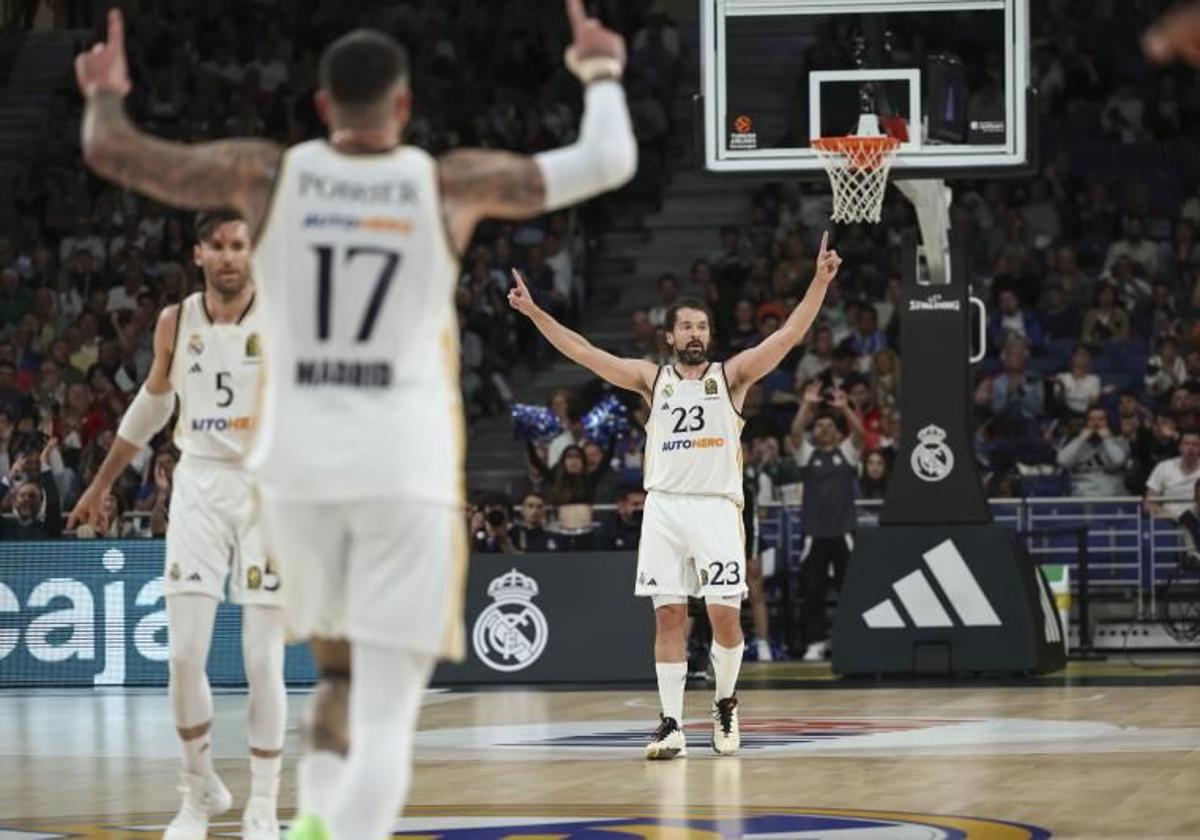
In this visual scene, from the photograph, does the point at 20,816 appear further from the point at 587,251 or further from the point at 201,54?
the point at 201,54

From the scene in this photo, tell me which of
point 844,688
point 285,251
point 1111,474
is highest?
point 285,251

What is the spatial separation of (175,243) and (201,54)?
4.47m

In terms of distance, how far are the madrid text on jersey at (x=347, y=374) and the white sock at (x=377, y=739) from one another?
0.67 m

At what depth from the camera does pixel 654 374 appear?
12.7 m

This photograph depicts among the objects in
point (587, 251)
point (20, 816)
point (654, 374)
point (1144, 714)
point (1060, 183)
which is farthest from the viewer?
point (587, 251)

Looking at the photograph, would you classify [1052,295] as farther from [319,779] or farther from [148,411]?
[319,779]

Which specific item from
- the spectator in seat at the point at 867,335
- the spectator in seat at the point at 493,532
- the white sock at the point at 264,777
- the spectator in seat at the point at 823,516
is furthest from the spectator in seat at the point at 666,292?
the white sock at the point at 264,777

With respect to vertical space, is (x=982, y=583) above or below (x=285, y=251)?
below

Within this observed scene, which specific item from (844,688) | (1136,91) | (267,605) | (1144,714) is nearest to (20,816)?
(267,605)

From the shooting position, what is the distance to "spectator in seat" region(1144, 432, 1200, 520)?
20503 millimetres

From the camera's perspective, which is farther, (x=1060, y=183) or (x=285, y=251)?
(x=1060, y=183)

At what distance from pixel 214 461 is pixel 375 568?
9.42 feet

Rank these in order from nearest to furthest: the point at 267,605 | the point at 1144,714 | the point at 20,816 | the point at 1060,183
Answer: the point at 267,605, the point at 20,816, the point at 1144,714, the point at 1060,183

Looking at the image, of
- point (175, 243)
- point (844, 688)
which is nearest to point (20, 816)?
point (844, 688)
